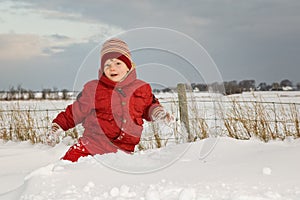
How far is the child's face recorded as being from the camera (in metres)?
2.84

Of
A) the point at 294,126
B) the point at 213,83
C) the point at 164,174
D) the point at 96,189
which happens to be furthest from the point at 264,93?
the point at 96,189

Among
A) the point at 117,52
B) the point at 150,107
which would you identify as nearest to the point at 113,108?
the point at 150,107

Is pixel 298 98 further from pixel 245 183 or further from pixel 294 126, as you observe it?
pixel 245 183

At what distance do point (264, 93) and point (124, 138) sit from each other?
13.2 feet

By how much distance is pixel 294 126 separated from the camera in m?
5.25

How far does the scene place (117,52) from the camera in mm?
2869

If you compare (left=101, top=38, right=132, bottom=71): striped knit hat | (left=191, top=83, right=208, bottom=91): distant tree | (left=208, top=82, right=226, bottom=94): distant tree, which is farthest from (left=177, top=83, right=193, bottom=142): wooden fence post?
(left=101, top=38, right=132, bottom=71): striped knit hat

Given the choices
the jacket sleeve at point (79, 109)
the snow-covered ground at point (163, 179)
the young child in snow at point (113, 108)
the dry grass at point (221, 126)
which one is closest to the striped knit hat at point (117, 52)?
the young child in snow at point (113, 108)

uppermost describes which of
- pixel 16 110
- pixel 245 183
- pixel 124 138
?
pixel 16 110

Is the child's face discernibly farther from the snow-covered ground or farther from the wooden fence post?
the wooden fence post

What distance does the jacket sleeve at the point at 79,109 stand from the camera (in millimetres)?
2873

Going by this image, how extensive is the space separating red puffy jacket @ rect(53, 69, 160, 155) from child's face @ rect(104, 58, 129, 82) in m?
0.04

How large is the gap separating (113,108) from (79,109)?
330 mm

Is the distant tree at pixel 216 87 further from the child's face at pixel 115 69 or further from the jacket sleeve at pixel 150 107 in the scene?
the child's face at pixel 115 69
